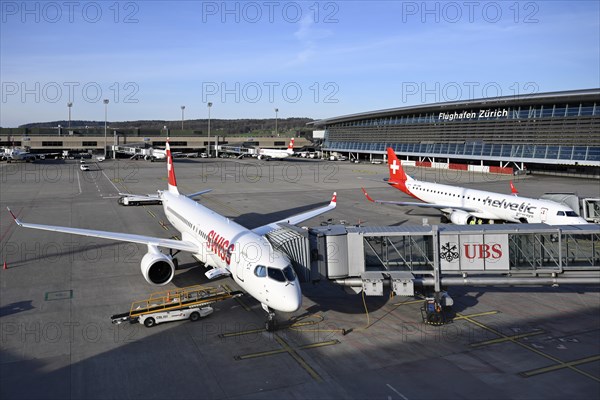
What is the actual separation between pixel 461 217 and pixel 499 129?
77337 millimetres

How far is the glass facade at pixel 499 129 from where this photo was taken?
310ft

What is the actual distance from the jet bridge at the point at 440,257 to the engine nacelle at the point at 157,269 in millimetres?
7221

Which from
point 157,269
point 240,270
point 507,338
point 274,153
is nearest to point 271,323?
point 240,270

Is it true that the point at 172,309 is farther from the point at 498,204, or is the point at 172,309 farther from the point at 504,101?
the point at 504,101

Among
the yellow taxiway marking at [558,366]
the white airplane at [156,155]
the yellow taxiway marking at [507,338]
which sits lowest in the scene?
the yellow taxiway marking at [558,366]

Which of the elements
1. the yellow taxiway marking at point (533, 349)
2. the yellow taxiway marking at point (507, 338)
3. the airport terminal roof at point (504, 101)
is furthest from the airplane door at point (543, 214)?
the airport terminal roof at point (504, 101)

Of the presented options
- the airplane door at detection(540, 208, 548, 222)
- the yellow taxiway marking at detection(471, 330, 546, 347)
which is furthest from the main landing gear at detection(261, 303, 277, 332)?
the airplane door at detection(540, 208, 548, 222)

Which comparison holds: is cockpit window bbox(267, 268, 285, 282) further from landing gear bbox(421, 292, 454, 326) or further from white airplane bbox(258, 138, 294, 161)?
white airplane bbox(258, 138, 294, 161)

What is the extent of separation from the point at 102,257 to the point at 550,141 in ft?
318

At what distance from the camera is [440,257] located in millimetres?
23094

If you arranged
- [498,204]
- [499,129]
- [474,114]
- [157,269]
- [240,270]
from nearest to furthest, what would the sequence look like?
1. [240,270]
2. [157,269]
3. [498,204]
4. [499,129]
5. [474,114]

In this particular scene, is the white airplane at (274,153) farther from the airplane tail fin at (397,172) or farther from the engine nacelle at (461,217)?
the engine nacelle at (461,217)

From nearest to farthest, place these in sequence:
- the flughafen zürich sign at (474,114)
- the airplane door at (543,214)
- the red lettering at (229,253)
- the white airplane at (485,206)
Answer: the red lettering at (229,253) < the white airplane at (485,206) < the airplane door at (543,214) < the flughafen zürich sign at (474,114)

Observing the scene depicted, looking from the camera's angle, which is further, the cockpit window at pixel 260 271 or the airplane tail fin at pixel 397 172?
the airplane tail fin at pixel 397 172
